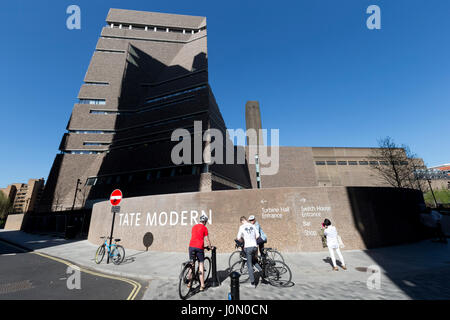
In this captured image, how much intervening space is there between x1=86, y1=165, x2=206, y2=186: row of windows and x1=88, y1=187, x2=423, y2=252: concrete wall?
16.2 metres

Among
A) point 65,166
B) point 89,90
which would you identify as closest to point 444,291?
point 65,166

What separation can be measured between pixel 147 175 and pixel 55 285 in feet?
89.4

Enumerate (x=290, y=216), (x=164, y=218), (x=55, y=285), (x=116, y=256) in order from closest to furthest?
(x=55, y=285)
(x=116, y=256)
(x=290, y=216)
(x=164, y=218)

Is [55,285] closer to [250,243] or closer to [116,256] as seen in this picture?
[116,256]

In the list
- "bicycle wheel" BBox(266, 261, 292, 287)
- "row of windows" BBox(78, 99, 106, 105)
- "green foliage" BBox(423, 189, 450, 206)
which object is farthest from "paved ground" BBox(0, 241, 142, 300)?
"green foliage" BBox(423, 189, 450, 206)

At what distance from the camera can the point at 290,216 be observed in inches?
397

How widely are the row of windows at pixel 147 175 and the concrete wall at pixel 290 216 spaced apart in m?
16.2

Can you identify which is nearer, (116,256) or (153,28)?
(116,256)

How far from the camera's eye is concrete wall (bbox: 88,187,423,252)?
9.92 meters

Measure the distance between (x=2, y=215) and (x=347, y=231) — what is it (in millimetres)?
91014

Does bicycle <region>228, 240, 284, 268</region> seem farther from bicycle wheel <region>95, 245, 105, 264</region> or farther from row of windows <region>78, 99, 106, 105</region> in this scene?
row of windows <region>78, 99, 106, 105</region>

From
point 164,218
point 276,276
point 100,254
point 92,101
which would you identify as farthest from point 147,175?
point 92,101

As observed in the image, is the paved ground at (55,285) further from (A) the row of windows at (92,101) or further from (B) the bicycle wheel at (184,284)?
(A) the row of windows at (92,101)

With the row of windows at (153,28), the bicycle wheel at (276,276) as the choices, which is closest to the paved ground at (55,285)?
the bicycle wheel at (276,276)
